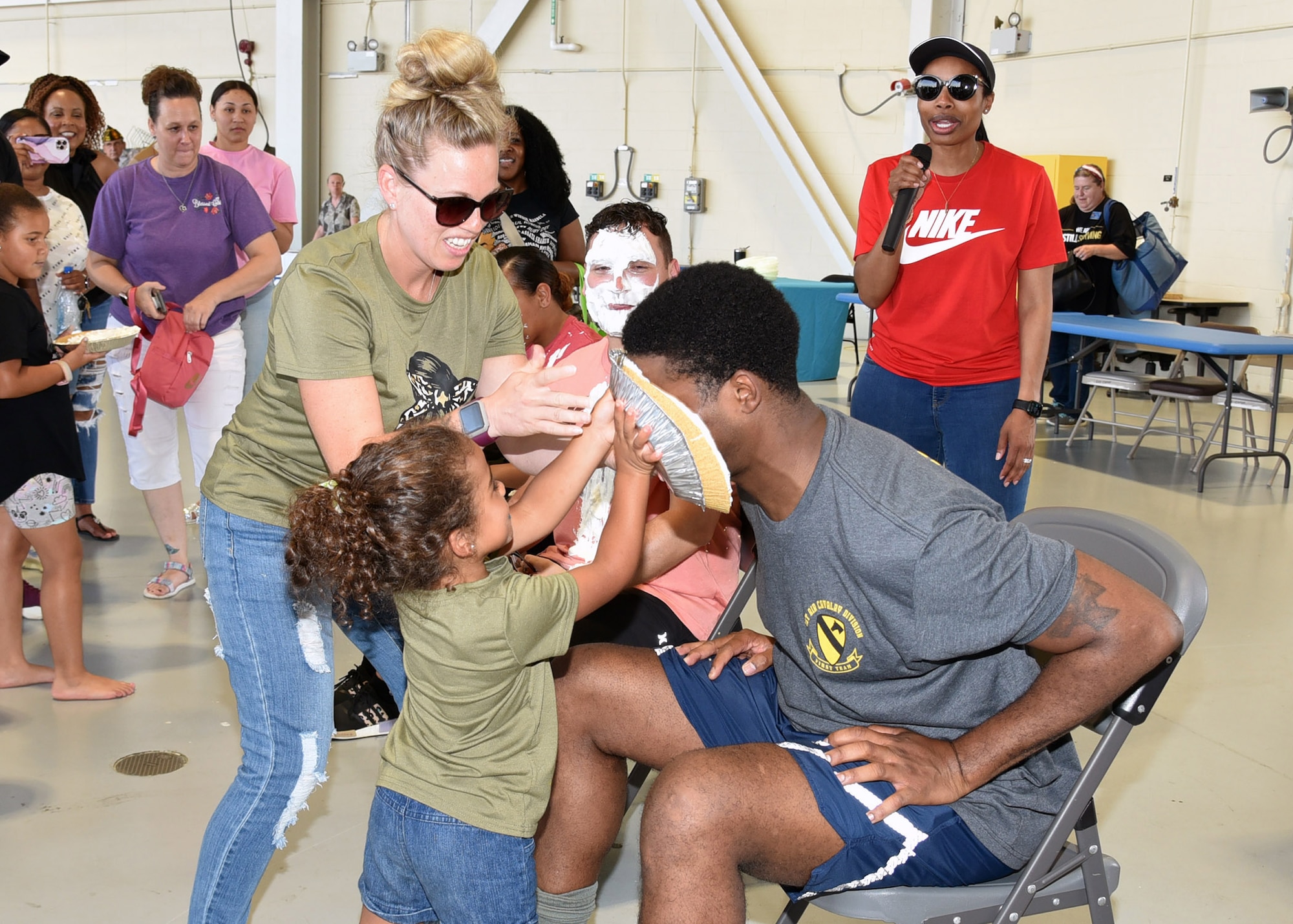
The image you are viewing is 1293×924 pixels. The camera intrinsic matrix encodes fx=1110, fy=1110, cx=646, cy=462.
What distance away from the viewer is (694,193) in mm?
12742

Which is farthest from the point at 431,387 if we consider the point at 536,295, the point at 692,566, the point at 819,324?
the point at 819,324

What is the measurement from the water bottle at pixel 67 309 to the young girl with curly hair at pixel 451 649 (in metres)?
2.92

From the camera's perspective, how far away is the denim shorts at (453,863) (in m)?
1.62

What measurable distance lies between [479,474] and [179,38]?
16458mm

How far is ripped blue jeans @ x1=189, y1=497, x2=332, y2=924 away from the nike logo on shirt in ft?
6.38

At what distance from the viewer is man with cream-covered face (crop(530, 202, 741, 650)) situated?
88.1 inches

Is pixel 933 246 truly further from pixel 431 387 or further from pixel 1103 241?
pixel 1103 241

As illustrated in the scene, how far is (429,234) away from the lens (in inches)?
69.8

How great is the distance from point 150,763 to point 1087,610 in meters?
2.39

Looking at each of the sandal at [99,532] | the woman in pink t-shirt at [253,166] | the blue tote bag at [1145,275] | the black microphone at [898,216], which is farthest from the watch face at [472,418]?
the blue tote bag at [1145,275]

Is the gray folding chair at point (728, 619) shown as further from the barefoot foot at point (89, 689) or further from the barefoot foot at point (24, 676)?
the barefoot foot at point (24, 676)

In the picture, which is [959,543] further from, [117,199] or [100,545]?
[100,545]

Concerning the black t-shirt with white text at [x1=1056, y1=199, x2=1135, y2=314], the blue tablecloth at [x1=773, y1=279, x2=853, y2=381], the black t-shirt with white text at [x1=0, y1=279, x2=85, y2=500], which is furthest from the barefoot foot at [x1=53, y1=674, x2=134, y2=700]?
the black t-shirt with white text at [x1=1056, y1=199, x2=1135, y2=314]

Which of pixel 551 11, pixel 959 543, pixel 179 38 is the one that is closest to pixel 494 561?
pixel 959 543
